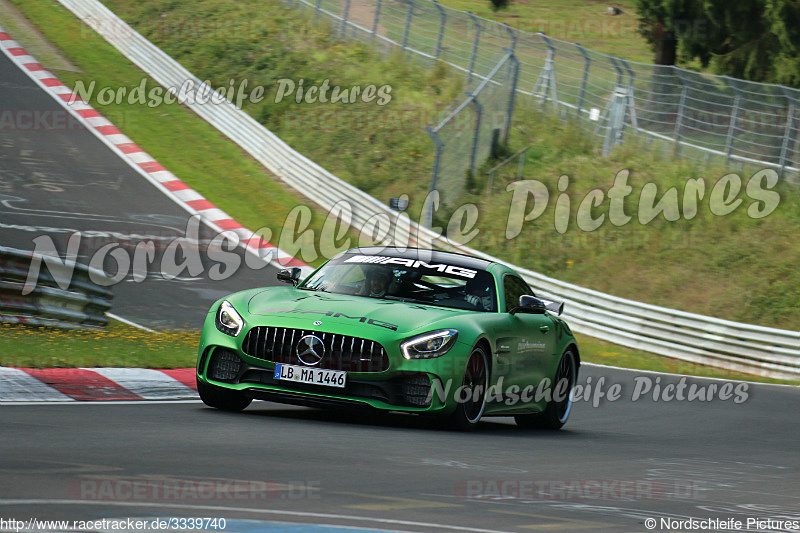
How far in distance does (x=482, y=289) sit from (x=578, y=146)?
62.1 ft

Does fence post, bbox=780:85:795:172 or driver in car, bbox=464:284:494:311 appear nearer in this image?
driver in car, bbox=464:284:494:311

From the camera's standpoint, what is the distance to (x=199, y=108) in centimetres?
3058

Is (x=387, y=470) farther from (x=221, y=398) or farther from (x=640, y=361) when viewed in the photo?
(x=640, y=361)

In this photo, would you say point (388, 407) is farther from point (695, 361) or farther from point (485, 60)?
point (485, 60)

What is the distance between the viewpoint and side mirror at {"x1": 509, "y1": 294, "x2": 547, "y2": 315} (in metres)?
9.07

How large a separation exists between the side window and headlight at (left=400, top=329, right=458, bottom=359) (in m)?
1.19

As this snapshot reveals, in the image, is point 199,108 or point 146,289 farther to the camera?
point 199,108

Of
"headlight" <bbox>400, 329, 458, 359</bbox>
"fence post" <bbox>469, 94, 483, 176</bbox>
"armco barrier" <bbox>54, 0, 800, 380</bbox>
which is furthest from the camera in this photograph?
"fence post" <bbox>469, 94, 483, 176</bbox>

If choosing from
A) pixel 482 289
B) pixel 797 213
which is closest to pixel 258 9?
pixel 797 213

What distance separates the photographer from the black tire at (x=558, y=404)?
9883mm

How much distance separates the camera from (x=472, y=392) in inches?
332

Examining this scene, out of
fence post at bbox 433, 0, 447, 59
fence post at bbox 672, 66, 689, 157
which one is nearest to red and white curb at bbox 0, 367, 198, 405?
fence post at bbox 672, 66, 689, 157

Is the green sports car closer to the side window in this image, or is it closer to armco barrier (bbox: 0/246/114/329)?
the side window

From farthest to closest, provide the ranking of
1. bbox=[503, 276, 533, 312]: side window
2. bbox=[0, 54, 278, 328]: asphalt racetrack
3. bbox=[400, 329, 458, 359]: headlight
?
bbox=[0, 54, 278, 328]: asphalt racetrack, bbox=[503, 276, 533, 312]: side window, bbox=[400, 329, 458, 359]: headlight
